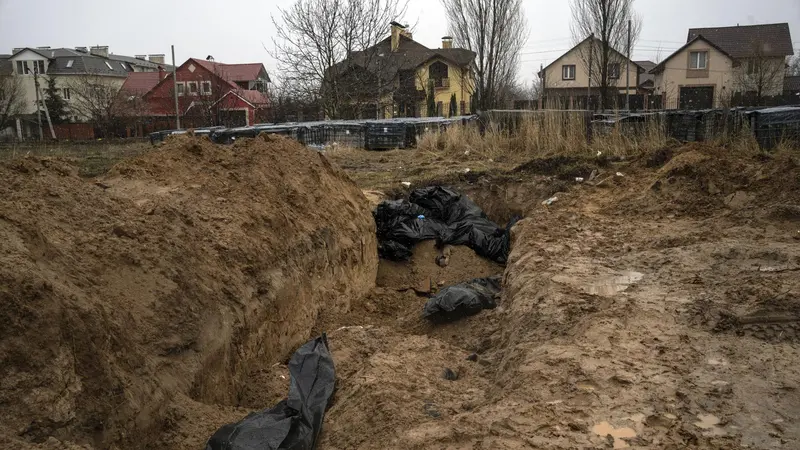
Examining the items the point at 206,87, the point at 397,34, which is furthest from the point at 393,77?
the point at 206,87

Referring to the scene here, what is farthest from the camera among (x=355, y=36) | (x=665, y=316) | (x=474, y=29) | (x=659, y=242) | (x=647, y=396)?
(x=474, y=29)

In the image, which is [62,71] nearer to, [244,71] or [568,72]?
[244,71]

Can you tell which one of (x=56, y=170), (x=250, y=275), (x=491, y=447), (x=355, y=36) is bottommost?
(x=491, y=447)

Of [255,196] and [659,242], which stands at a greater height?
[255,196]

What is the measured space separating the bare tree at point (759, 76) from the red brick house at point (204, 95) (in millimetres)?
24602

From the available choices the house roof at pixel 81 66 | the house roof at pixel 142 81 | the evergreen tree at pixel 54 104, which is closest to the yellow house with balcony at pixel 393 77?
the house roof at pixel 142 81

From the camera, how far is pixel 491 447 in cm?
305

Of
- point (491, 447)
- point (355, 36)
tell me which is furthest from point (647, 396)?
point (355, 36)

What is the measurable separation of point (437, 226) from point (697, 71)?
40099 mm

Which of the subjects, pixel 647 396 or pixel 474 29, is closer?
pixel 647 396

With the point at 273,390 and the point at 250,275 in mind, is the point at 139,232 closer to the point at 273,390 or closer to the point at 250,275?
the point at 250,275

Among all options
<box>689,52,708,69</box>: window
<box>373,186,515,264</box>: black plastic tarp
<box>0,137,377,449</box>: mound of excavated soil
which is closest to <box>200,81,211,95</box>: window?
<box>373,186,515,264</box>: black plastic tarp

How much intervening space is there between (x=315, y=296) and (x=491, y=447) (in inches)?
147

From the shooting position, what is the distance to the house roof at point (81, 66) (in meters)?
49.0
